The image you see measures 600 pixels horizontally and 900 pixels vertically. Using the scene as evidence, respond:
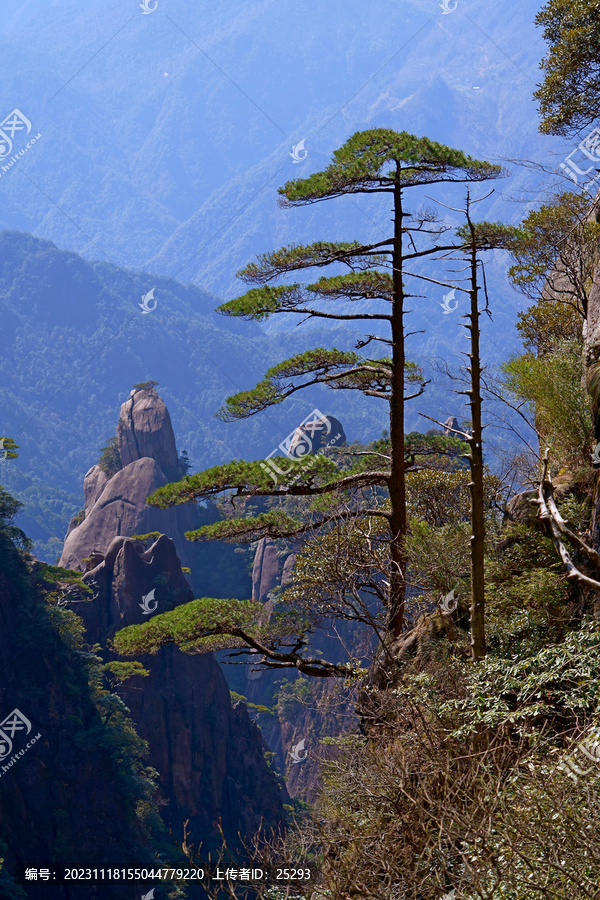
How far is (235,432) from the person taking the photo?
12775cm

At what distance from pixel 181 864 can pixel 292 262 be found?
2729 centimetres

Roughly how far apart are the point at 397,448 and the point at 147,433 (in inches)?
1785

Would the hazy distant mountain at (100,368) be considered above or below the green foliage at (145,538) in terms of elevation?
above

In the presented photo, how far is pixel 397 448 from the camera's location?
9688 millimetres

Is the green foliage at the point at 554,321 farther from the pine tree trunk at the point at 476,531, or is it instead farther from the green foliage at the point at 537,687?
the green foliage at the point at 537,687

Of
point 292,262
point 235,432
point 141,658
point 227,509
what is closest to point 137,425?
point 227,509

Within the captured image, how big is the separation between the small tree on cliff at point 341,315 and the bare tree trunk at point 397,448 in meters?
0.01

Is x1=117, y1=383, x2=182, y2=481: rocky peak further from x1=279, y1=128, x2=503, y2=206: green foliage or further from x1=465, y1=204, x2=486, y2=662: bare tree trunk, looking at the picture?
x1=465, y1=204, x2=486, y2=662: bare tree trunk

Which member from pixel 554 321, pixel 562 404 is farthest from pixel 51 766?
pixel 562 404

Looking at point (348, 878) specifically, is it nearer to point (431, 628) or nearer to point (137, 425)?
point (431, 628)

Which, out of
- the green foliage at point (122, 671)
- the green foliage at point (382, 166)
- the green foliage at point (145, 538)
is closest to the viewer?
the green foliage at point (382, 166)

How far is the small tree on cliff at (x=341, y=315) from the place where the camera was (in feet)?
27.2

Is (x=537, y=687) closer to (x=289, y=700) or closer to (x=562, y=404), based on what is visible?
(x=562, y=404)

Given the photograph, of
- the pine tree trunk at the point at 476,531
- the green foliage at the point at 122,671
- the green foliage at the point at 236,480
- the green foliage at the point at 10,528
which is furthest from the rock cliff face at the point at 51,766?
the pine tree trunk at the point at 476,531
